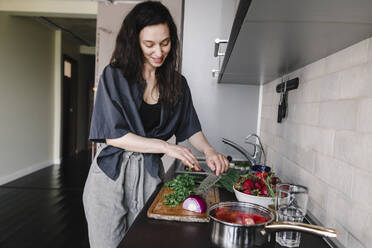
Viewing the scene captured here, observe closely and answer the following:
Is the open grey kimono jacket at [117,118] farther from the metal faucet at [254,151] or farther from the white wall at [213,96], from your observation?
the white wall at [213,96]

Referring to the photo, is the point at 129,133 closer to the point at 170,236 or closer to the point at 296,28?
the point at 170,236

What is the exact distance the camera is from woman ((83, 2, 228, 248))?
3.32 ft

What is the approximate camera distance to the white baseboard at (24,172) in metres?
3.82

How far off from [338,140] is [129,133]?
686 millimetres

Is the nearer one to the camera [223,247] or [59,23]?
[223,247]

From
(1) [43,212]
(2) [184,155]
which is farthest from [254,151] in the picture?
(1) [43,212]

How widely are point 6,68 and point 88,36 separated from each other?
7.51 ft

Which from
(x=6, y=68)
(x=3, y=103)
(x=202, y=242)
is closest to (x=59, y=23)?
(x=6, y=68)

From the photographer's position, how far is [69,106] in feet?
19.7

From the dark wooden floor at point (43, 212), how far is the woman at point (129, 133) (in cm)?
141

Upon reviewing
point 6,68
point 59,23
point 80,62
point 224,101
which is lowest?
point 224,101

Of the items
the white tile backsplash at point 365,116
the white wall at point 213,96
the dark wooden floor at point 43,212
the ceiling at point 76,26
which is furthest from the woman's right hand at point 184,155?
the ceiling at point 76,26

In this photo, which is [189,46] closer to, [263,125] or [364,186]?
[263,125]

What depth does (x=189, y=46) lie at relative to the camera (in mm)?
2018
